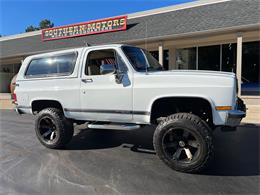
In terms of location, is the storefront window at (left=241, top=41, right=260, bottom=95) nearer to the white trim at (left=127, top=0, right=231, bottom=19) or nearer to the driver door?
the white trim at (left=127, top=0, right=231, bottom=19)

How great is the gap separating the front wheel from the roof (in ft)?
23.2

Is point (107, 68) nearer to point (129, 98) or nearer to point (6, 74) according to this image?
point (129, 98)

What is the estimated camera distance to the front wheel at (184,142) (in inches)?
140

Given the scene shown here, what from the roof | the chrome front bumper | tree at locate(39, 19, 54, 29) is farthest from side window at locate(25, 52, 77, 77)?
tree at locate(39, 19, 54, 29)

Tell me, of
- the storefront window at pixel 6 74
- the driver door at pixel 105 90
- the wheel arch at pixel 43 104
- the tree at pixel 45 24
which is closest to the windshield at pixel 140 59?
the driver door at pixel 105 90

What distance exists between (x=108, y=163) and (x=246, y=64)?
12185mm

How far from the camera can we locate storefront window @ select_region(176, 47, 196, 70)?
570 inches

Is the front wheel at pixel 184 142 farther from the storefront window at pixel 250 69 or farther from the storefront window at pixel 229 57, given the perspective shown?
the storefront window at pixel 229 57

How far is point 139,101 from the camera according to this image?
161 inches

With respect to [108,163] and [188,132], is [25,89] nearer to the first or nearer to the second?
[108,163]

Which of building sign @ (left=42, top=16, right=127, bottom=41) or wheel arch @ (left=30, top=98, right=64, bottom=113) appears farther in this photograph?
building sign @ (left=42, top=16, right=127, bottom=41)

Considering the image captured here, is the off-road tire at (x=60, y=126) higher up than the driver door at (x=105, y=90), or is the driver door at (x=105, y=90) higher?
the driver door at (x=105, y=90)

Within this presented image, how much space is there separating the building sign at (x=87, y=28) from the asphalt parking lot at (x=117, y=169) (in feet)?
33.6

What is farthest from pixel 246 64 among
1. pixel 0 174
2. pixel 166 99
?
pixel 0 174
